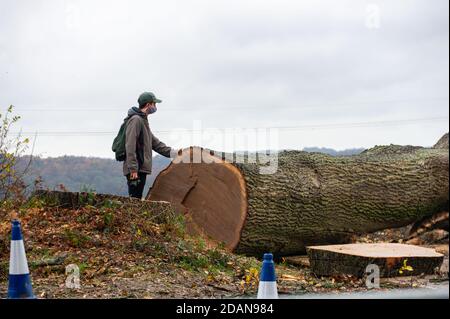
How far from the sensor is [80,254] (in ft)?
24.1

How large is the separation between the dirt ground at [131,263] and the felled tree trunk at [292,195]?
0.68m

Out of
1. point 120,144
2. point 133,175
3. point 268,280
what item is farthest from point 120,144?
point 268,280

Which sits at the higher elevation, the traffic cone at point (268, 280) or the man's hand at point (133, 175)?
the man's hand at point (133, 175)

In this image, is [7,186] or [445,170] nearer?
[7,186]

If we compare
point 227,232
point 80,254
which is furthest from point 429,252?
point 80,254

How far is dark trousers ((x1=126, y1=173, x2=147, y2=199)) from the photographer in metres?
9.67

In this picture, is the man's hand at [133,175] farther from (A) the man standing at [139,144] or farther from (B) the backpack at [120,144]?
(B) the backpack at [120,144]

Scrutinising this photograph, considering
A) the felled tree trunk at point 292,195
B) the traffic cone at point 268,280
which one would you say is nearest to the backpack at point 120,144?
the felled tree trunk at point 292,195

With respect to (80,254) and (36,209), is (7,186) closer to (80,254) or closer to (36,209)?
(36,209)

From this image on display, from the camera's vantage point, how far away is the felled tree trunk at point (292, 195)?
367 inches

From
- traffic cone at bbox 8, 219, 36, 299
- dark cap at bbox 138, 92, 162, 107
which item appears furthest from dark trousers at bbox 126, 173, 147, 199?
traffic cone at bbox 8, 219, 36, 299

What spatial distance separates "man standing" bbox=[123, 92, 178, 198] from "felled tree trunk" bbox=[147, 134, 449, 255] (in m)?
0.50
